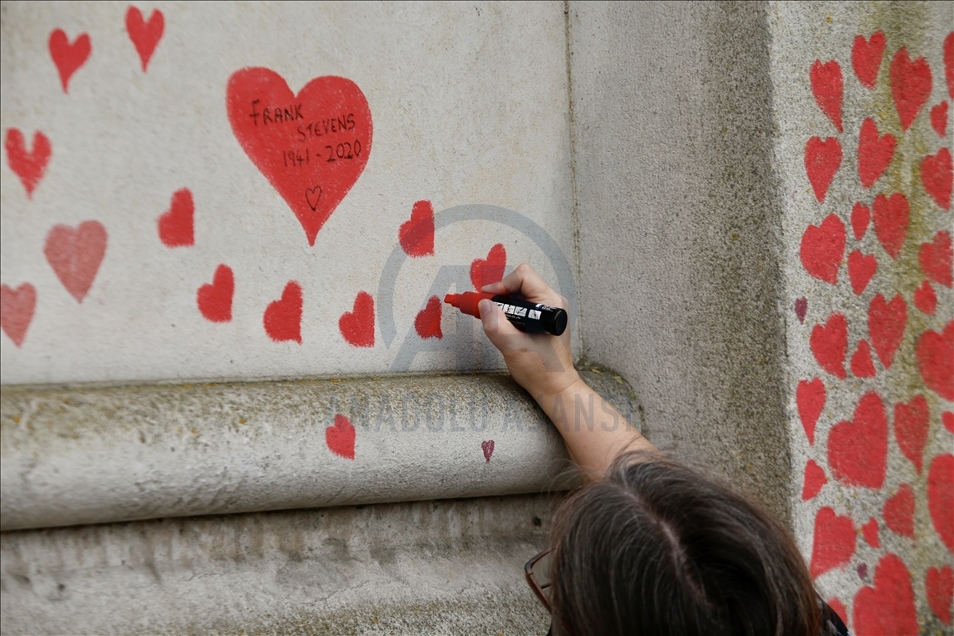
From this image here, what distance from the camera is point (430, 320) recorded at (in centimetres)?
120

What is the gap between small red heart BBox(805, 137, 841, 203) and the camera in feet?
3.43

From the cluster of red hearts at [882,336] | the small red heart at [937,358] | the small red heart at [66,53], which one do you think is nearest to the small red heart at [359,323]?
the small red heart at [66,53]

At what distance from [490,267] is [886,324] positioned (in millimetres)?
634

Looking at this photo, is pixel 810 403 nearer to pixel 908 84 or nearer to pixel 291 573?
pixel 908 84

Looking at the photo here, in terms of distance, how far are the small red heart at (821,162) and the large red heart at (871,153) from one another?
0.05 metres

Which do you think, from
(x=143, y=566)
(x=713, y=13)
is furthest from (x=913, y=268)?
(x=143, y=566)

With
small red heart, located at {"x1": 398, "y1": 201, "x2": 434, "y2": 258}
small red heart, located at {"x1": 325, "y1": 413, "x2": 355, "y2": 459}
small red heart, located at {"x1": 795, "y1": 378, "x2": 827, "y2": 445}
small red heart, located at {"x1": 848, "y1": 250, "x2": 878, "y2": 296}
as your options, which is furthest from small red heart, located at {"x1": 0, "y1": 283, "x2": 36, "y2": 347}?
small red heart, located at {"x1": 848, "y1": 250, "x2": 878, "y2": 296}

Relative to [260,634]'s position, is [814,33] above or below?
above

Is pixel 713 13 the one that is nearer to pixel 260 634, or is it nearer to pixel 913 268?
pixel 913 268

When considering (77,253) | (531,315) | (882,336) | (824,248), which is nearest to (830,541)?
(882,336)

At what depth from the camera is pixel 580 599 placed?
2.39 ft

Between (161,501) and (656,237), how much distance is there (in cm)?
84

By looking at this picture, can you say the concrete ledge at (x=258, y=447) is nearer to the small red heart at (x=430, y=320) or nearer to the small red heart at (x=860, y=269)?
the small red heart at (x=430, y=320)

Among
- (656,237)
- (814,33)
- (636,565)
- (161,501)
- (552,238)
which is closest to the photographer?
(636,565)
